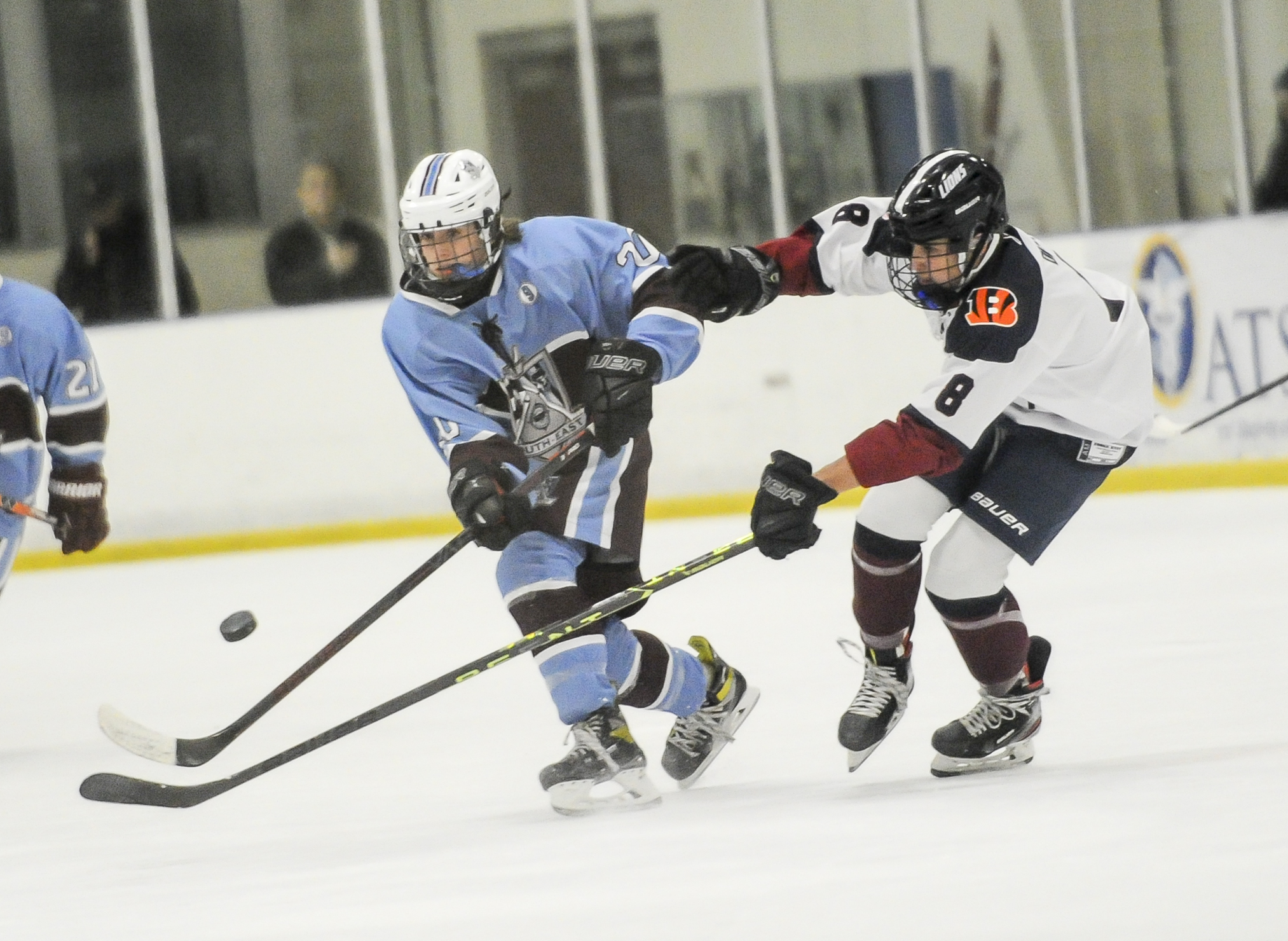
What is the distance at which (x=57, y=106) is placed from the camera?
781cm

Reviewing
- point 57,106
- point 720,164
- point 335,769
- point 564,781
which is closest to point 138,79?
point 57,106

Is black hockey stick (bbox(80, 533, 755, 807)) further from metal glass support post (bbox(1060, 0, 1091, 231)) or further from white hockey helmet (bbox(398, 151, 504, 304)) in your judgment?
metal glass support post (bbox(1060, 0, 1091, 231))

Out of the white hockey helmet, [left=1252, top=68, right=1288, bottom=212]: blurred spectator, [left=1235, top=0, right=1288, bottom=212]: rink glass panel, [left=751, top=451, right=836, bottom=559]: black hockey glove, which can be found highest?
[left=1235, top=0, right=1288, bottom=212]: rink glass panel

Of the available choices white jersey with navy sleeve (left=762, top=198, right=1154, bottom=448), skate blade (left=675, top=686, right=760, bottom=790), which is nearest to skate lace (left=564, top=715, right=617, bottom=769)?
skate blade (left=675, top=686, right=760, bottom=790)

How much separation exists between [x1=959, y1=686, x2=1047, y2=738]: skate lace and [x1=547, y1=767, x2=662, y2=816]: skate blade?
Result: 1.61 feet

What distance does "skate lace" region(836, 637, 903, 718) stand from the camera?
9.71 ft

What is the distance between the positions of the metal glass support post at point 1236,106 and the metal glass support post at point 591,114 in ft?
7.83

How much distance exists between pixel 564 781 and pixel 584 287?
777 millimetres

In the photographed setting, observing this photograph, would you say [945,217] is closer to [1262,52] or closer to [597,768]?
[597,768]

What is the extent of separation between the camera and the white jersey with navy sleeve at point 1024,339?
2.66 meters

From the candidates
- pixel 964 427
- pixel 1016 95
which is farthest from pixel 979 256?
pixel 1016 95

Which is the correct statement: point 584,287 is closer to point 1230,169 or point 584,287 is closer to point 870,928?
point 870,928

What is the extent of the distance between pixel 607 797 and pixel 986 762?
0.58 meters

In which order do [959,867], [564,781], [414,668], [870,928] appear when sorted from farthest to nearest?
[414,668] → [564,781] → [959,867] → [870,928]
